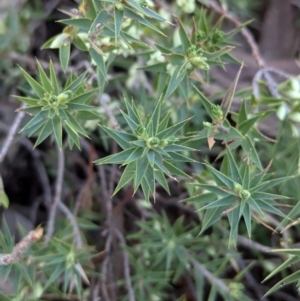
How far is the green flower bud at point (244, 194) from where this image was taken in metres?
0.94

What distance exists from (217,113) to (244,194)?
185mm

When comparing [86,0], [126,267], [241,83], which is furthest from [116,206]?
[86,0]

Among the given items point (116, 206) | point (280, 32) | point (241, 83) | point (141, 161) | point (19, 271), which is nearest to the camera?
point (141, 161)

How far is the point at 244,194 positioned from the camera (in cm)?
94

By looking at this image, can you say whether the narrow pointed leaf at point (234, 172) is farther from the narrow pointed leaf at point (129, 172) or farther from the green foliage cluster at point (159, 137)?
the narrow pointed leaf at point (129, 172)

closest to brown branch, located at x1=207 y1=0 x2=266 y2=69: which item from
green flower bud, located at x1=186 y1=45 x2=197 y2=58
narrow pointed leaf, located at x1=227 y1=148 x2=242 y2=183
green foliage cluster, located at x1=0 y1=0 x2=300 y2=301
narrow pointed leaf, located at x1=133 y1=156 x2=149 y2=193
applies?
green foliage cluster, located at x1=0 y1=0 x2=300 y2=301

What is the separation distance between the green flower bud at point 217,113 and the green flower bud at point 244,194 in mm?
172

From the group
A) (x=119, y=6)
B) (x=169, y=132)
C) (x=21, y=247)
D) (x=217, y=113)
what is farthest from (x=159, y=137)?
(x=21, y=247)

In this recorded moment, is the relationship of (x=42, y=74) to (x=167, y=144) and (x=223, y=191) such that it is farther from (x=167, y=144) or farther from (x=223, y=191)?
(x=223, y=191)

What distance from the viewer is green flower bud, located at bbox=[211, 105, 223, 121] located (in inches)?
40.3

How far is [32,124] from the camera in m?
0.95

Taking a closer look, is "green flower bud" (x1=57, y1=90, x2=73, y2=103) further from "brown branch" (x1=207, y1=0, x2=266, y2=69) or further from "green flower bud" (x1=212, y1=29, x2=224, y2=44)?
"brown branch" (x1=207, y1=0, x2=266, y2=69)

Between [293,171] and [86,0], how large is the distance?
24.5 inches

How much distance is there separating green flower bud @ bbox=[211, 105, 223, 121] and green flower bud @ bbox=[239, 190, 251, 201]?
0.17 metres
